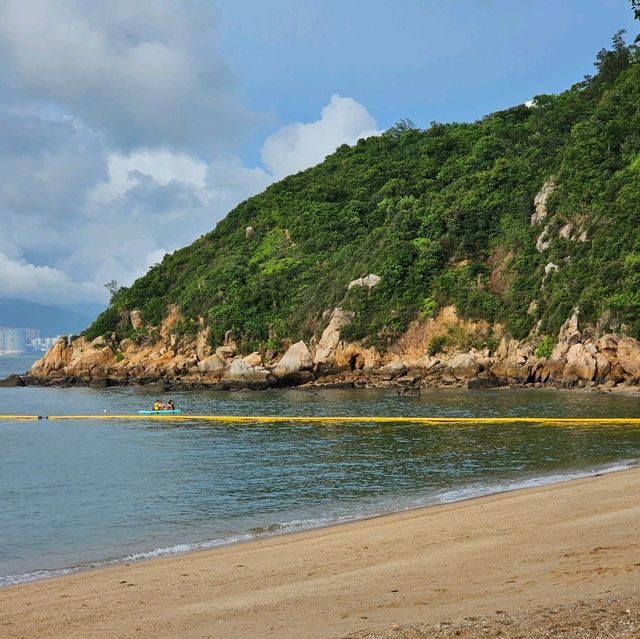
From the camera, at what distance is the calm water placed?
1752 cm

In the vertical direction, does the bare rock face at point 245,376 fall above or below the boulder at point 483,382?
above

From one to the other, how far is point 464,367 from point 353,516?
1878 inches

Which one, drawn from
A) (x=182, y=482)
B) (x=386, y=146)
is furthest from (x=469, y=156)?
(x=182, y=482)

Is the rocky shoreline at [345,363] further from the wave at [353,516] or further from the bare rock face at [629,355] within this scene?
the wave at [353,516]

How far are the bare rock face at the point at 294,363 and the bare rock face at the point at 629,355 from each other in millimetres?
30077

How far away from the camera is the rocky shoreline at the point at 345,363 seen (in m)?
55.2

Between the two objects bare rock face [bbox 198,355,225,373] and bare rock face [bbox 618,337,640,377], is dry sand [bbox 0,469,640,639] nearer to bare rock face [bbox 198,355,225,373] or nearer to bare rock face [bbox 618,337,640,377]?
bare rock face [bbox 618,337,640,377]

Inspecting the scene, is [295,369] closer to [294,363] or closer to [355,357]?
[294,363]

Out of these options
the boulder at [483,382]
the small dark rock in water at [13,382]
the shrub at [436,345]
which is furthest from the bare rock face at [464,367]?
the small dark rock in water at [13,382]

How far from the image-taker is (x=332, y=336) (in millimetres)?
73625

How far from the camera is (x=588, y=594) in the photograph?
29.1 feet

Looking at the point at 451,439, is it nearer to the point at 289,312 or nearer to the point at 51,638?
the point at 51,638

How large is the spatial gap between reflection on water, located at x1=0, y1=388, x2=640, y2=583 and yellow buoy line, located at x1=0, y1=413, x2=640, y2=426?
4.90 ft

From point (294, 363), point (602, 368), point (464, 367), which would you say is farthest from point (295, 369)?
point (602, 368)
